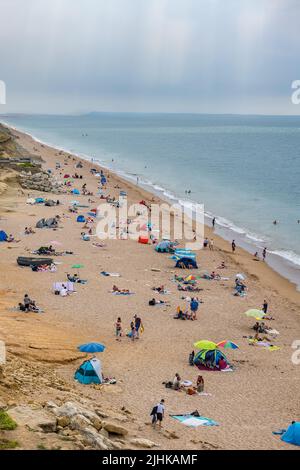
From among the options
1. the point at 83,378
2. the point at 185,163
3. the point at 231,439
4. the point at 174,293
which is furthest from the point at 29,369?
the point at 185,163

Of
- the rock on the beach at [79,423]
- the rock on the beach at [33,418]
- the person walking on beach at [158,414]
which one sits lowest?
the person walking on beach at [158,414]

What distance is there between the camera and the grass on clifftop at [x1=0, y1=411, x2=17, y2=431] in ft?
36.1

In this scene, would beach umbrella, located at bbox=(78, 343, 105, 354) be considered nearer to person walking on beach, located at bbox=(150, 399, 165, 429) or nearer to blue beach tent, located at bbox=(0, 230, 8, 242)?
person walking on beach, located at bbox=(150, 399, 165, 429)

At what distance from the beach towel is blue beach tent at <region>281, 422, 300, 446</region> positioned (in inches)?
72.1

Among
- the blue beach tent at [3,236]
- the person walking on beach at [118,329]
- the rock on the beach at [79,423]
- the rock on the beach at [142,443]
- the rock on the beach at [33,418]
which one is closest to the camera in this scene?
the rock on the beach at [33,418]

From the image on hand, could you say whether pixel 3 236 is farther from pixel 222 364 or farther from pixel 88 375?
pixel 88 375

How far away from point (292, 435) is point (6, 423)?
24.9 feet

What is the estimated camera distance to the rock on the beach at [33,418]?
37.8 feet

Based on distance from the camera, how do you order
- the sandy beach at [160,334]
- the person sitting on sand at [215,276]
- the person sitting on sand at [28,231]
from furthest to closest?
1. the person sitting on sand at [28,231]
2. the person sitting on sand at [215,276]
3. the sandy beach at [160,334]

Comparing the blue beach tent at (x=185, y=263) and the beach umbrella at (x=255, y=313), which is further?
the blue beach tent at (x=185, y=263)

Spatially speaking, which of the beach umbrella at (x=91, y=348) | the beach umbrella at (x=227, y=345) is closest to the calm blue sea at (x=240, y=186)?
the beach umbrella at (x=227, y=345)

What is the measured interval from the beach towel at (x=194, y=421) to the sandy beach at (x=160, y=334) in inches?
7.8

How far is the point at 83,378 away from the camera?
55.8 ft

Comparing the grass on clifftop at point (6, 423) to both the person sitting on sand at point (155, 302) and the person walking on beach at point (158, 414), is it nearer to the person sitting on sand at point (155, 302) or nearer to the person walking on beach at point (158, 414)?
the person walking on beach at point (158, 414)
